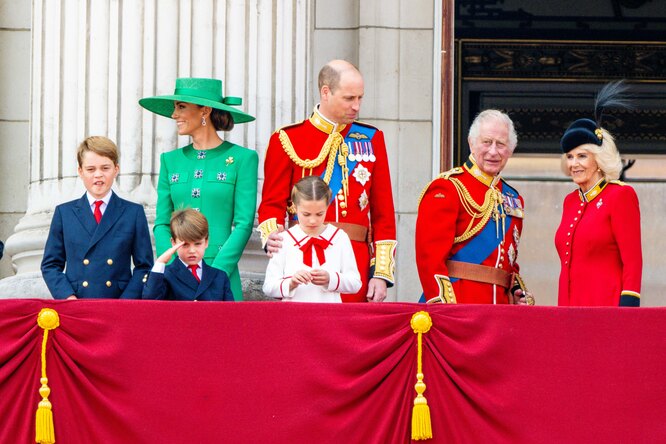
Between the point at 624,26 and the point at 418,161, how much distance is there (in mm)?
1855

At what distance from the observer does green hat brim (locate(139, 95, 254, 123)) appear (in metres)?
8.03

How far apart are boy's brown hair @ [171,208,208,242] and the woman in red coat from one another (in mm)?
1631

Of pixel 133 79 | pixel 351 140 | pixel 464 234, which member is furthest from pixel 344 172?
pixel 133 79

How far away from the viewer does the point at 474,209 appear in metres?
7.95

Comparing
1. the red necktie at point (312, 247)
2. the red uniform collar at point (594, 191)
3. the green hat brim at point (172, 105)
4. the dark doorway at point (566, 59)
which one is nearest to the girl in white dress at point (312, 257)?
the red necktie at point (312, 247)

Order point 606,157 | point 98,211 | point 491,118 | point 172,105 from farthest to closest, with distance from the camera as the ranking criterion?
point 172,105
point 491,118
point 606,157
point 98,211

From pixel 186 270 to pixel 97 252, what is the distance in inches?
18.1

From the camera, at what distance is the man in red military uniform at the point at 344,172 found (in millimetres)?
7801

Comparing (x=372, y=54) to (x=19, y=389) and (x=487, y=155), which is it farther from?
(x=19, y=389)

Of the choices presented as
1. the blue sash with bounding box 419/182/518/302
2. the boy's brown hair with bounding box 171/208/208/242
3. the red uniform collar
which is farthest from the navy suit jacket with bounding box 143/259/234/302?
the red uniform collar

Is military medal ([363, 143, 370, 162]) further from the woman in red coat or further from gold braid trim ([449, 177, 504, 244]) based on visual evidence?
the woman in red coat

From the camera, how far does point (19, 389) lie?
22.0 ft

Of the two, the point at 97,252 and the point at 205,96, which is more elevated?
the point at 205,96

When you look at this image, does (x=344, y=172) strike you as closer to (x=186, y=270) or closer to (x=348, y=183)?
(x=348, y=183)
